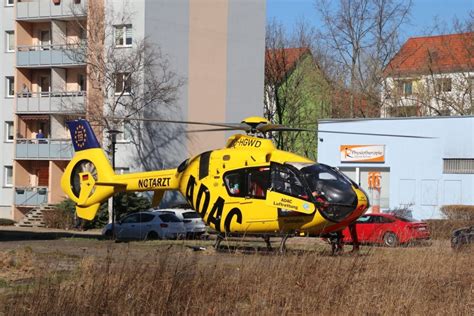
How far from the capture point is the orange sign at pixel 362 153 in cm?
4516

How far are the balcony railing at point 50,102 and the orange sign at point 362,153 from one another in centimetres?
1591

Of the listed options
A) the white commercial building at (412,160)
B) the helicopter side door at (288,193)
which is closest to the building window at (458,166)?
the white commercial building at (412,160)

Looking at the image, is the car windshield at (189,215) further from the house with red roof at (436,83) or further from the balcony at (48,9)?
the house with red roof at (436,83)

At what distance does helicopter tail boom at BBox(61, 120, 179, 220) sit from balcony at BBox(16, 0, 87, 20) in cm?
2322

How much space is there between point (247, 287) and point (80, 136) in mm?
19050

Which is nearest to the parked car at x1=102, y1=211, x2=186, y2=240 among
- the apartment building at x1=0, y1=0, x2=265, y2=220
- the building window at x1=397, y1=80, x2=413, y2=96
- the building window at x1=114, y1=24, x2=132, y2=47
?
the apartment building at x1=0, y1=0, x2=265, y2=220

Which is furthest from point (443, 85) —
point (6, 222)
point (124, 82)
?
point (6, 222)

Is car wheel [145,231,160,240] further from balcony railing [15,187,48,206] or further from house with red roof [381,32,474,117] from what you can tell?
house with red roof [381,32,474,117]

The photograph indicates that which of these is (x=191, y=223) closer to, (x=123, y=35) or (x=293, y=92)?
(x=123, y=35)

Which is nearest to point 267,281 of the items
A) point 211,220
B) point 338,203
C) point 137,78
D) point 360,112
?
point 338,203

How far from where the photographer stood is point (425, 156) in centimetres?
4341

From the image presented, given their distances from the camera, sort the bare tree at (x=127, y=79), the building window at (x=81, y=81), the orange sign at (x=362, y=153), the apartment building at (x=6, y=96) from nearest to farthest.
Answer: the orange sign at (x=362, y=153) < the bare tree at (x=127, y=79) < the building window at (x=81, y=81) < the apartment building at (x=6, y=96)

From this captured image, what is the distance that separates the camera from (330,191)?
2145 cm

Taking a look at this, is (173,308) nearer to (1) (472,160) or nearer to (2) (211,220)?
(2) (211,220)
